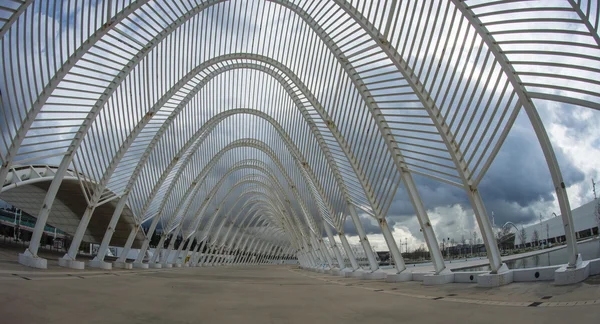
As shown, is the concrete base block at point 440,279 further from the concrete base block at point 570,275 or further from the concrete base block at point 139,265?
the concrete base block at point 139,265

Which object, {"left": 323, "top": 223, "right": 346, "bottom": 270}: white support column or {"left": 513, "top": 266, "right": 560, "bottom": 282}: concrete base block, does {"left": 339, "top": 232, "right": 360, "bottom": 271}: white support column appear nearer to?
{"left": 323, "top": 223, "right": 346, "bottom": 270}: white support column

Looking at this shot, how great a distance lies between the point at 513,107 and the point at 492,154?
1.58m

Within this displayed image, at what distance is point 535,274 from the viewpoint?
483 inches

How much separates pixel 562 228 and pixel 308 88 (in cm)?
2080

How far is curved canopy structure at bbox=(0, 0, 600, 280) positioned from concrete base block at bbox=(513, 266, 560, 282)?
0.72 meters

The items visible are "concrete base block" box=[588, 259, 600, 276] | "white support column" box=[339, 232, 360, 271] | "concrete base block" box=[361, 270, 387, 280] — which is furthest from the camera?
"white support column" box=[339, 232, 360, 271]

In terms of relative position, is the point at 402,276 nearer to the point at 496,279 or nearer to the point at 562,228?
the point at 496,279

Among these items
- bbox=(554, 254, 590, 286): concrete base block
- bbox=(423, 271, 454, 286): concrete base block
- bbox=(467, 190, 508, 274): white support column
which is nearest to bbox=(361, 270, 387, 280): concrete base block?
bbox=(423, 271, 454, 286): concrete base block

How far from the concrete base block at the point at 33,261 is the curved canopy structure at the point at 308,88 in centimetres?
12

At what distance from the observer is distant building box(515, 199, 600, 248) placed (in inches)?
1044

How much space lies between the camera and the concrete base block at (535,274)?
1170cm

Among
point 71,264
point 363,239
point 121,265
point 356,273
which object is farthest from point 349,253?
point 121,265

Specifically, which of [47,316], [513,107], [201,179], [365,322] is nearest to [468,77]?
[513,107]

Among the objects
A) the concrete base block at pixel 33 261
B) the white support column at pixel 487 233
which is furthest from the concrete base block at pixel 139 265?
the white support column at pixel 487 233
